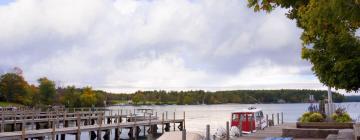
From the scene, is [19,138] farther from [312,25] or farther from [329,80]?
[312,25]

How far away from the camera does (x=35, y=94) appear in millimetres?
126062

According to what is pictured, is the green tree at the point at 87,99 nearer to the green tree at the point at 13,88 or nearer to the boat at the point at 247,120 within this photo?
the green tree at the point at 13,88

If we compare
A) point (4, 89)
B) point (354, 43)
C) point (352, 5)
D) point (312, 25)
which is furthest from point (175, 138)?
point (4, 89)

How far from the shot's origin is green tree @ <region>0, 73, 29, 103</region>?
11938 cm

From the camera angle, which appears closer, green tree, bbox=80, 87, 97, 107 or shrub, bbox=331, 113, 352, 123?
shrub, bbox=331, 113, 352, 123

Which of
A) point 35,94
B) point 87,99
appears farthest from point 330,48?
point 87,99

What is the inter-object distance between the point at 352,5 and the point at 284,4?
463cm

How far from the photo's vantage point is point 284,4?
11523mm

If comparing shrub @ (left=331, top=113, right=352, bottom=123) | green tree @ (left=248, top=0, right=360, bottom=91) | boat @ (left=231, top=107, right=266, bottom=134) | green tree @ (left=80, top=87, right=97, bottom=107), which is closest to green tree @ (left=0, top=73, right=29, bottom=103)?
green tree @ (left=80, top=87, right=97, bottom=107)

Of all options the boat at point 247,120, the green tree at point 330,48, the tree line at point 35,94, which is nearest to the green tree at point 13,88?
the tree line at point 35,94

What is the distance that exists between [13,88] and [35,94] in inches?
289

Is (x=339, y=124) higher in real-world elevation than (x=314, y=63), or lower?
lower

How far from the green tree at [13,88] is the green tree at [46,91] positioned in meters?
4.44

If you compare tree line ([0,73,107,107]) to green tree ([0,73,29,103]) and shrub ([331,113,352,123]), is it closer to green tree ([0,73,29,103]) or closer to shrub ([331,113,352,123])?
green tree ([0,73,29,103])
